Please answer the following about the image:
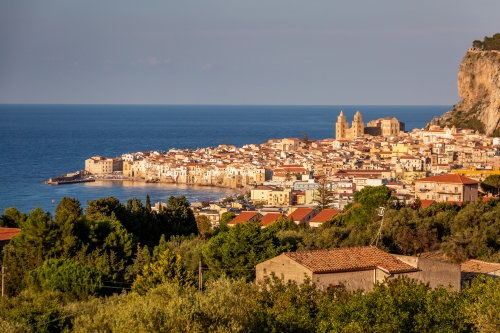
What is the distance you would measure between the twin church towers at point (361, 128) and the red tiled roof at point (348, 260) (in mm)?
63718

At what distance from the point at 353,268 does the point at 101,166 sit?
156 ft

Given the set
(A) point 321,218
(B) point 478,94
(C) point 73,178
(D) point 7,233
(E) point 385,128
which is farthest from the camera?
(E) point 385,128

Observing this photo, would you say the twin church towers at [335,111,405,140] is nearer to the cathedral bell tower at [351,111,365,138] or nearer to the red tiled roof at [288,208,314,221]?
the cathedral bell tower at [351,111,365,138]

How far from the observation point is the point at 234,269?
37.0ft

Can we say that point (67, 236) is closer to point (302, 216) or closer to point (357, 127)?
point (302, 216)

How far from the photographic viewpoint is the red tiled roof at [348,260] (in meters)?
9.12

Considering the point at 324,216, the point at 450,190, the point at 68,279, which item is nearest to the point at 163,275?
the point at 68,279

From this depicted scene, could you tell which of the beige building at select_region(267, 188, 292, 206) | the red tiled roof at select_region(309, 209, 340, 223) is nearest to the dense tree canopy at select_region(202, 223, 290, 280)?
the red tiled roof at select_region(309, 209, 340, 223)

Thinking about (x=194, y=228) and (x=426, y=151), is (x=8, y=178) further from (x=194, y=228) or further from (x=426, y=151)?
(x=194, y=228)

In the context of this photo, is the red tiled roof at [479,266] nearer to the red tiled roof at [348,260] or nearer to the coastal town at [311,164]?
the red tiled roof at [348,260]

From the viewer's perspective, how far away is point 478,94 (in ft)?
202

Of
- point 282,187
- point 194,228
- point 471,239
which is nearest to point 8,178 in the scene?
point 282,187

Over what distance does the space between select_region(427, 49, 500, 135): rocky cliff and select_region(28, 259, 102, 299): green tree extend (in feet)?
157

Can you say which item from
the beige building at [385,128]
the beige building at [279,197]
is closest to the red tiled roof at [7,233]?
the beige building at [279,197]
